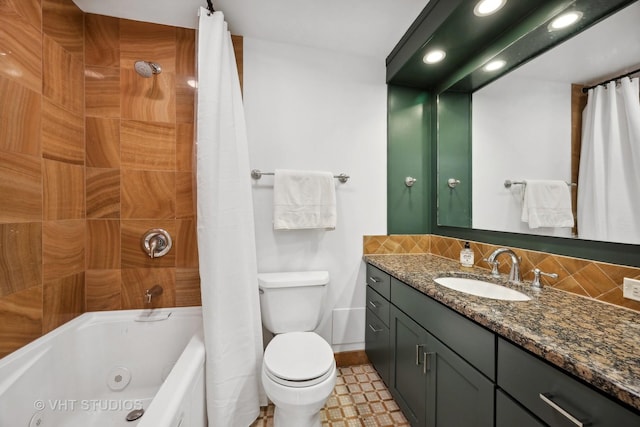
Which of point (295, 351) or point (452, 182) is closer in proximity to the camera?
point (295, 351)

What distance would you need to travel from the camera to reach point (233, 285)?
1.27 meters

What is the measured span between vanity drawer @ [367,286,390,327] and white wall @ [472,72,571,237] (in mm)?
790

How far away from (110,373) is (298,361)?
1.14m

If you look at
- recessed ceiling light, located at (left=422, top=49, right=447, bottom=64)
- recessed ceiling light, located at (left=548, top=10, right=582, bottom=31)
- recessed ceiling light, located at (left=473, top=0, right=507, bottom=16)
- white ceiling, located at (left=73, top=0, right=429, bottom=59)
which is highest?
white ceiling, located at (left=73, top=0, right=429, bottom=59)

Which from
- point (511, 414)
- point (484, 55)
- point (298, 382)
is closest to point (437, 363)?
point (511, 414)

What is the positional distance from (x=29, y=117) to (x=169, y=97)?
653 mm

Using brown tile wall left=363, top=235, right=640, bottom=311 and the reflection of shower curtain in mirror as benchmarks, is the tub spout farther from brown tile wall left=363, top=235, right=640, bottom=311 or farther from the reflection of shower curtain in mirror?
the reflection of shower curtain in mirror

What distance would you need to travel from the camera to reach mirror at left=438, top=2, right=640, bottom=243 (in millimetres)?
955

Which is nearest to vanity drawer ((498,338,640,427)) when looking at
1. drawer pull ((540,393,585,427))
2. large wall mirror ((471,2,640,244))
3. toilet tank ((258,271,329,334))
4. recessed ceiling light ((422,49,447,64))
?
drawer pull ((540,393,585,427))

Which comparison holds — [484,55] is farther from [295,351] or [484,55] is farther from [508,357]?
[295,351]

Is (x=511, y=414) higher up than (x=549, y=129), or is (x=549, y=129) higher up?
(x=549, y=129)

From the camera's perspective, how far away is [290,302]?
58.8 inches

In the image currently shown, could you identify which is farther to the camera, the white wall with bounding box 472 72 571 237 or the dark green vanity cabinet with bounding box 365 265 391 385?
the dark green vanity cabinet with bounding box 365 265 391 385

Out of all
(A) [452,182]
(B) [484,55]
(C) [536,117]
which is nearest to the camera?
(C) [536,117]
